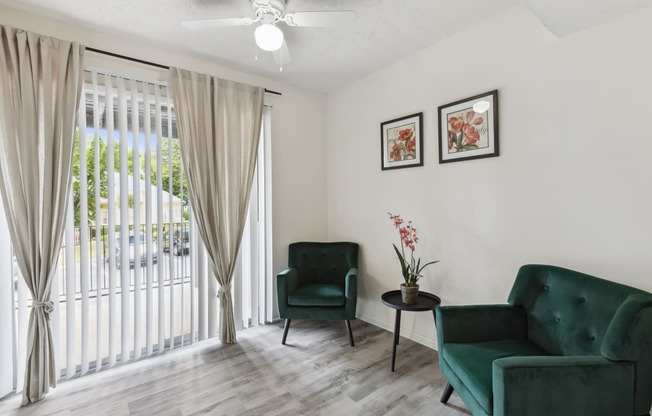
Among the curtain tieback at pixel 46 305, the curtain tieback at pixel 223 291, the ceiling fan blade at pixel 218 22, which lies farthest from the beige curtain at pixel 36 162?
the curtain tieback at pixel 223 291

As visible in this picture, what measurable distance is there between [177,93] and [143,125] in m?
0.39

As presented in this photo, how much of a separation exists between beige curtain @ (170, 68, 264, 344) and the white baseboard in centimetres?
141

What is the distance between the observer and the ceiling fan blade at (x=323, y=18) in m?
1.75

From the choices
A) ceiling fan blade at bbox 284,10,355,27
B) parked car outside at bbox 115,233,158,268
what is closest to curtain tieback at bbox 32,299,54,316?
parked car outside at bbox 115,233,158,268

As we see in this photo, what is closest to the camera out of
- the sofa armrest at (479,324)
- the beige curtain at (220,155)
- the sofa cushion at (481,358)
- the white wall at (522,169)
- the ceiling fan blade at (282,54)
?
the sofa cushion at (481,358)

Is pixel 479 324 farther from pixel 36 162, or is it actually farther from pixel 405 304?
pixel 36 162

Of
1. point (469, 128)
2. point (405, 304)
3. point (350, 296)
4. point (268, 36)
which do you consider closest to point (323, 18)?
point (268, 36)

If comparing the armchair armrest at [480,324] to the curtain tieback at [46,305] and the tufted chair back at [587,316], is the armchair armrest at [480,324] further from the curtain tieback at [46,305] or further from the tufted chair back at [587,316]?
the curtain tieback at [46,305]

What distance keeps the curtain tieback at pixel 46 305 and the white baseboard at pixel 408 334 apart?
2661mm

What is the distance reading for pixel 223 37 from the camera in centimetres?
244

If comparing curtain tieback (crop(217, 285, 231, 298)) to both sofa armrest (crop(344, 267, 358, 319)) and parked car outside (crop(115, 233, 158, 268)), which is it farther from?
sofa armrest (crop(344, 267, 358, 319))

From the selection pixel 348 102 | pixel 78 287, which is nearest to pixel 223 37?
pixel 348 102

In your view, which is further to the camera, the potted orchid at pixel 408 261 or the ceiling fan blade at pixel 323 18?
the potted orchid at pixel 408 261

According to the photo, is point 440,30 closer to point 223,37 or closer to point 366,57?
point 366,57
